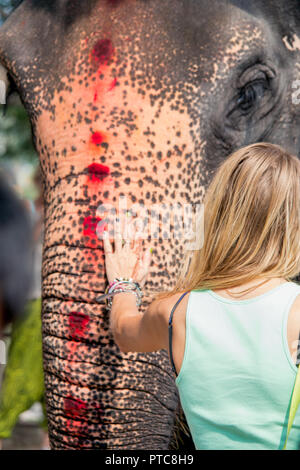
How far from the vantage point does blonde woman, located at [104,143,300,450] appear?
100 cm

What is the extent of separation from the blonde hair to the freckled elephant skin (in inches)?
17.3

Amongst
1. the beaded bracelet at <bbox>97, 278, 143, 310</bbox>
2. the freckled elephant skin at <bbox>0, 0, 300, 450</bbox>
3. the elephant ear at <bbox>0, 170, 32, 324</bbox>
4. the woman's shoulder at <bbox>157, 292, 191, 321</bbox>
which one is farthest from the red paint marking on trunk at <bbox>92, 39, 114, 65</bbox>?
the elephant ear at <bbox>0, 170, 32, 324</bbox>

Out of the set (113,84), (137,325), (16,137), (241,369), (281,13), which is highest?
(16,137)

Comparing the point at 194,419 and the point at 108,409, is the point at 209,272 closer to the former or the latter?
the point at 194,419

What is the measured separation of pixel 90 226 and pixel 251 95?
25.1 inches

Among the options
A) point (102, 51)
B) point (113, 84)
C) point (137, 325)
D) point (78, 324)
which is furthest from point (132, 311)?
point (102, 51)

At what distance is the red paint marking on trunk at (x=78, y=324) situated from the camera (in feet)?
4.74

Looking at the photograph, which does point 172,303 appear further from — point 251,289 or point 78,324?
point 78,324

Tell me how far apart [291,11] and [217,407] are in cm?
130

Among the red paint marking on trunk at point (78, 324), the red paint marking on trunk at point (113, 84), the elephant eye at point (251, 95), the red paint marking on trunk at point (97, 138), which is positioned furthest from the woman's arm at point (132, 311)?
the elephant eye at point (251, 95)

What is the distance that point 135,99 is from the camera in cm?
157

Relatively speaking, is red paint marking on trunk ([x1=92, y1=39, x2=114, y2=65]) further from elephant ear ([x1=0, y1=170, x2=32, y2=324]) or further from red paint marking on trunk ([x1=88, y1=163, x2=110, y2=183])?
elephant ear ([x1=0, y1=170, x2=32, y2=324])

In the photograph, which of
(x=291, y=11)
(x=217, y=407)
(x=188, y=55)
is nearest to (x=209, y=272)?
(x=217, y=407)

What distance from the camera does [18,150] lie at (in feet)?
9.04
